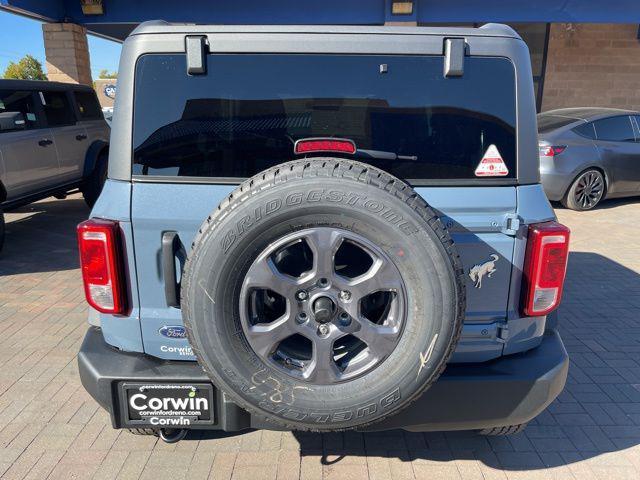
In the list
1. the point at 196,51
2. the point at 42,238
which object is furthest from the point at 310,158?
the point at 42,238

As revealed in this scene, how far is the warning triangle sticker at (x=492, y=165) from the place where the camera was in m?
2.09

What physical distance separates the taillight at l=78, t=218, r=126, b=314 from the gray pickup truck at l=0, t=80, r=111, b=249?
4.68 meters

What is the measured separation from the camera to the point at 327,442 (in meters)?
2.73

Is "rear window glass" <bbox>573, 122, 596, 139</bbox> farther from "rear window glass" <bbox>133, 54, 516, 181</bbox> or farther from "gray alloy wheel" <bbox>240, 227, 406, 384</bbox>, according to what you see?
"gray alloy wheel" <bbox>240, 227, 406, 384</bbox>

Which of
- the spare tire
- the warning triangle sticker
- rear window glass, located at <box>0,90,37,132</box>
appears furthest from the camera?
rear window glass, located at <box>0,90,37,132</box>

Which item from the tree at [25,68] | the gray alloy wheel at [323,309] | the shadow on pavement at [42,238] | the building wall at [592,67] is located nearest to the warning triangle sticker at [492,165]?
the gray alloy wheel at [323,309]

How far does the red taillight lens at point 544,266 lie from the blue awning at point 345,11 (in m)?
8.90

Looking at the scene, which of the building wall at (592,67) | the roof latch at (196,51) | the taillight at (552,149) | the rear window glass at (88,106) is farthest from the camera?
the building wall at (592,67)

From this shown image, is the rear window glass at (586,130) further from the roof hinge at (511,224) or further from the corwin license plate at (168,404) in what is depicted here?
the corwin license plate at (168,404)

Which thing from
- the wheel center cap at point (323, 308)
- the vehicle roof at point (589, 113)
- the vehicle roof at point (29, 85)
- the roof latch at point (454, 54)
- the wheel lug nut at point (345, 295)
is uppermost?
the roof latch at point (454, 54)

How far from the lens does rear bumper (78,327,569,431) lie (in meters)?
2.07

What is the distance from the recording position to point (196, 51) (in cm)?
199

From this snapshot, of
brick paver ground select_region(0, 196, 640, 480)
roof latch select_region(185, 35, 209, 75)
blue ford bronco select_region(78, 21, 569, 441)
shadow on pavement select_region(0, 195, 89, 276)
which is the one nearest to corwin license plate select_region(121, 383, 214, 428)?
blue ford bronco select_region(78, 21, 569, 441)

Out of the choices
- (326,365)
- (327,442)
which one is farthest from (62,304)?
(326,365)
